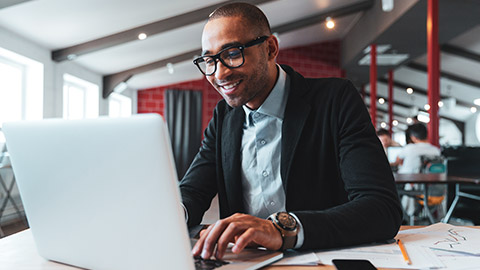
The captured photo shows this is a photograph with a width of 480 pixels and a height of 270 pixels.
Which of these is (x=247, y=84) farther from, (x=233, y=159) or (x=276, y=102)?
(x=233, y=159)

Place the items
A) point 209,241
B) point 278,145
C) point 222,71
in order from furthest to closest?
point 278,145, point 222,71, point 209,241

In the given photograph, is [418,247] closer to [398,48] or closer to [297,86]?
[297,86]

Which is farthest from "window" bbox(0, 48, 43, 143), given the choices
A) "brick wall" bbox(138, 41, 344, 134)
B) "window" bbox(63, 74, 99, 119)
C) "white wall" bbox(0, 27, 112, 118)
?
"brick wall" bbox(138, 41, 344, 134)

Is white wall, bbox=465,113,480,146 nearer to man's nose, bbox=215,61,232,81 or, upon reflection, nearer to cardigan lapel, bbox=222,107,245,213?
cardigan lapel, bbox=222,107,245,213

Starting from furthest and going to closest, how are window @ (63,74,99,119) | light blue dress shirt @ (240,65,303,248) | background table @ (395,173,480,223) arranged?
1. window @ (63,74,99,119)
2. background table @ (395,173,480,223)
3. light blue dress shirt @ (240,65,303,248)

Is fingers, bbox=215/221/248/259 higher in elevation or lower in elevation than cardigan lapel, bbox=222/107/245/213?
lower

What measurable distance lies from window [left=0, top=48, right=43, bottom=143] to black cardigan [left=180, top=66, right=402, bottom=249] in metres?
4.45

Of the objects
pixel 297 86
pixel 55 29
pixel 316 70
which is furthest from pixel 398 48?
pixel 297 86

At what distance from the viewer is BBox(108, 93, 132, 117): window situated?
8695mm

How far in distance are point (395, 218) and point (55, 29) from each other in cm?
495

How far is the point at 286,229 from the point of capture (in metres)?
0.77

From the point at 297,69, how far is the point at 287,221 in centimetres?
892

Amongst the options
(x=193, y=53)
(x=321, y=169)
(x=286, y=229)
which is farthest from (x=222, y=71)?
(x=193, y=53)

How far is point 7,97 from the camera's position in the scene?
504 cm
